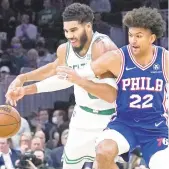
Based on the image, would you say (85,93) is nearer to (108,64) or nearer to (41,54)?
(108,64)

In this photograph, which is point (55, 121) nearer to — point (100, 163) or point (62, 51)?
point (62, 51)

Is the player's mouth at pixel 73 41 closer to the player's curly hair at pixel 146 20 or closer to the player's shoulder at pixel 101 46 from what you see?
the player's shoulder at pixel 101 46

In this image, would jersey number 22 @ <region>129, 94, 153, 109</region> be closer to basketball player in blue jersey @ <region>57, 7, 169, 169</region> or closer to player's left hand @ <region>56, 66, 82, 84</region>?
basketball player in blue jersey @ <region>57, 7, 169, 169</region>

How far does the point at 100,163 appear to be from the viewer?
482 centimetres

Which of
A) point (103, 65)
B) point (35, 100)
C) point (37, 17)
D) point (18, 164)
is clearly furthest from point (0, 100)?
point (103, 65)

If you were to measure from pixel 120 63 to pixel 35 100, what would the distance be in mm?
5541

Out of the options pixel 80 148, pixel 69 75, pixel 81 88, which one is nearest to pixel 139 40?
pixel 69 75

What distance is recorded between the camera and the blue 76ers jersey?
16.4ft

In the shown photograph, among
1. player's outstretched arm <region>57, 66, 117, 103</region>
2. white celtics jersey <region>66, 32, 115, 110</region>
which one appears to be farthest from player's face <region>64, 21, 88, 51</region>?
player's outstretched arm <region>57, 66, 117, 103</region>

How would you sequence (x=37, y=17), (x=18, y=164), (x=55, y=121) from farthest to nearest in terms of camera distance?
(x=37, y=17) → (x=55, y=121) → (x=18, y=164)

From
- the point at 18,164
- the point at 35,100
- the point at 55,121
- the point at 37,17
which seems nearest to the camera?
the point at 18,164

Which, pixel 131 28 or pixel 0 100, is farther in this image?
pixel 0 100

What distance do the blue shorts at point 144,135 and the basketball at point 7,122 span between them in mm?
1084

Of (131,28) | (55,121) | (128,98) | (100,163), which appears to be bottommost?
(55,121)
